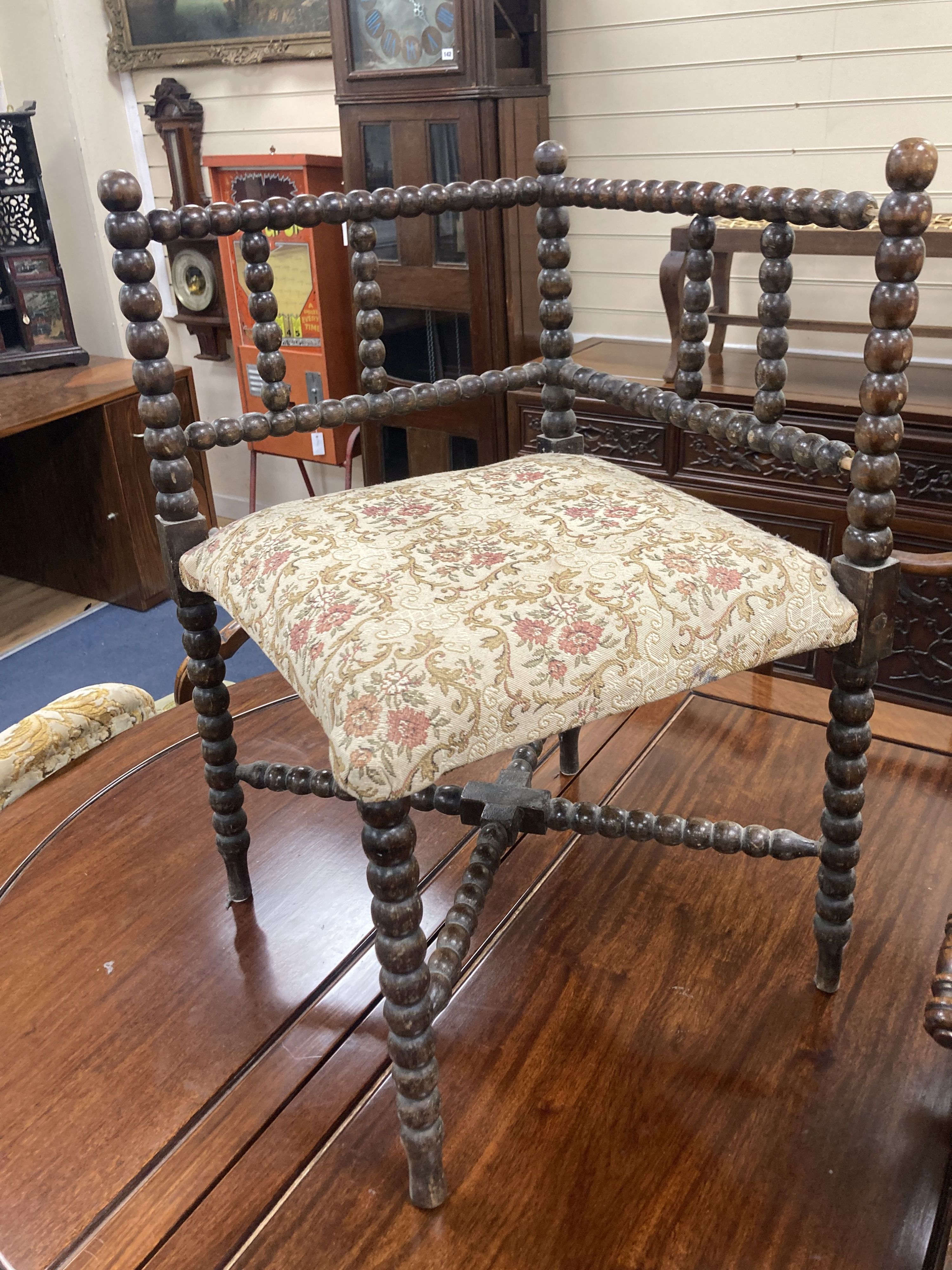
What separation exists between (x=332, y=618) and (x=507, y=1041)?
45 centimetres

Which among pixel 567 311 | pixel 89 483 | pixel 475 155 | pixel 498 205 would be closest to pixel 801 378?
pixel 475 155

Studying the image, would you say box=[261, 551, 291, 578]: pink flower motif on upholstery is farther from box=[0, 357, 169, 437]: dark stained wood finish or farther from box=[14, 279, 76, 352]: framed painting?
box=[14, 279, 76, 352]: framed painting

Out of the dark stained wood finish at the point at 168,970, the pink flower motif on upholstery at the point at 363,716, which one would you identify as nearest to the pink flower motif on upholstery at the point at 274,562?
the pink flower motif on upholstery at the point at 363,716

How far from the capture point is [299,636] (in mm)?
→ 809

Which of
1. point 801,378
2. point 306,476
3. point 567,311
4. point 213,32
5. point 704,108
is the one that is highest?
point 213,32

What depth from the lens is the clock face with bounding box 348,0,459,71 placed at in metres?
2.16

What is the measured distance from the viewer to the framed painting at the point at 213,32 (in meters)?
2.81

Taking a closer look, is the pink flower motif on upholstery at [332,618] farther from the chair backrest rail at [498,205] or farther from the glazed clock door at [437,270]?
the glazed clock door at [437,270]

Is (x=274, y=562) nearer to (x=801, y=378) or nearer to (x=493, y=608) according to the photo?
(x=493, y=608)

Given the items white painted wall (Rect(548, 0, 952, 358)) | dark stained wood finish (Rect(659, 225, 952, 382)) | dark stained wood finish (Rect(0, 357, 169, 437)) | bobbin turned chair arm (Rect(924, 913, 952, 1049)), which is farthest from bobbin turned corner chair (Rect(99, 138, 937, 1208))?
dark stained wood finish (Rect(0, 357, 169, 437))

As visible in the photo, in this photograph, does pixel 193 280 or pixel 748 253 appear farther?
pixel 193 280

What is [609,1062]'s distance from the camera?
94 cm

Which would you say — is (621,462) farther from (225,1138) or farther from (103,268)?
(103,268)

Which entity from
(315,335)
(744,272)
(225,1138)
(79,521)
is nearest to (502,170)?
(744,272)
